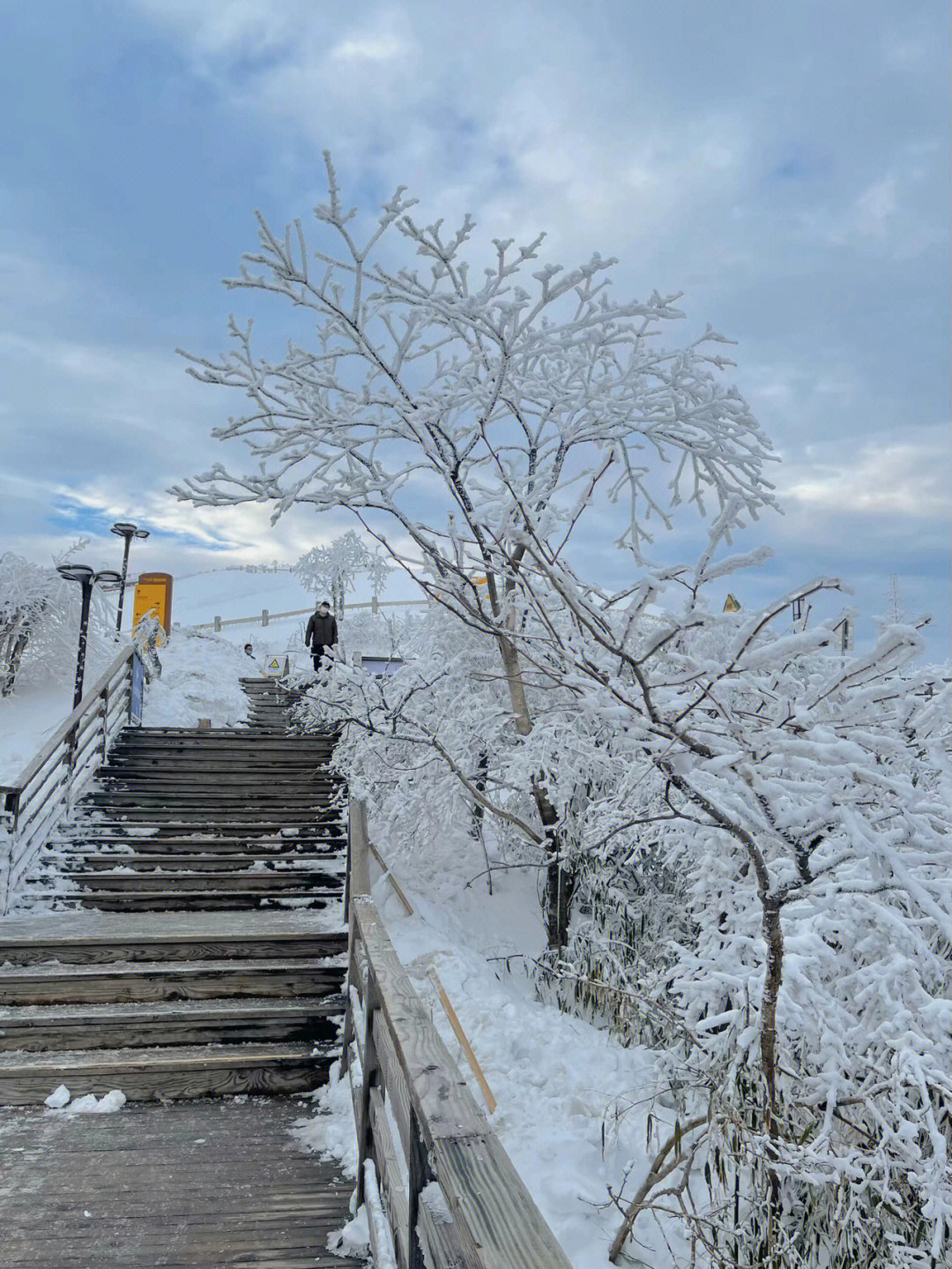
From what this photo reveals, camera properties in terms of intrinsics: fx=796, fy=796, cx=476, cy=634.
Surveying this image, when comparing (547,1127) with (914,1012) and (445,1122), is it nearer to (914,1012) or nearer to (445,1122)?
(914,1012)

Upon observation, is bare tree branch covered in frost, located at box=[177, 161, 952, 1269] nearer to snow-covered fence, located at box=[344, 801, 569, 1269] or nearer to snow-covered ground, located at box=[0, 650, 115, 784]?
snow-covered fence, located at box=[344, 801, 569, 1269]

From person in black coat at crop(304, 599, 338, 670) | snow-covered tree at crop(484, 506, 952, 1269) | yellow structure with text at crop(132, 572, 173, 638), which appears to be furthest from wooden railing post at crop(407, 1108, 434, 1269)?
yellow structure with text at crop(132, 572, 173, 638)

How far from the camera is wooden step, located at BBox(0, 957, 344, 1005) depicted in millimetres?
5430

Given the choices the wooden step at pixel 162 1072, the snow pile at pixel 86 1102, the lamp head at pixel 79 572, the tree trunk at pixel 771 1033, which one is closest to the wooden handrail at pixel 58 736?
the lamp head at pixel 79 572

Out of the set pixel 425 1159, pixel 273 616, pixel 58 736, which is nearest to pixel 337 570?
pixel 273 616

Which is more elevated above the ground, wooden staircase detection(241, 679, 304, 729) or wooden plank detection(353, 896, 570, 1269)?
wooden staircase detection(241, 679, 304, 729)

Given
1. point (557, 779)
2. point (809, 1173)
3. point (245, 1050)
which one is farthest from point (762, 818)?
point (557, 779)

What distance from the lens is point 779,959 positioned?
2.49m

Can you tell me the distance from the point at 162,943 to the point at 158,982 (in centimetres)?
39

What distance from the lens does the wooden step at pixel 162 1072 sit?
4605 mm

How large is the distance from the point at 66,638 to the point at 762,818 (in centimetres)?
1709

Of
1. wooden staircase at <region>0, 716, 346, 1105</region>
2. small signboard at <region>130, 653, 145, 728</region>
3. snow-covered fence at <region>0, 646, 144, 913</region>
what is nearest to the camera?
wooden staircase at <region>0, 716, 346, 1105</region>

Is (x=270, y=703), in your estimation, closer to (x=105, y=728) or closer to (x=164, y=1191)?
(x=105, y=728)

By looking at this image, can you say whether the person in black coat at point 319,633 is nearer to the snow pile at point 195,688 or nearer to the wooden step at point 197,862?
the snow pile at point 195,688
